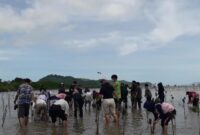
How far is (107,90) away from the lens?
2014cm

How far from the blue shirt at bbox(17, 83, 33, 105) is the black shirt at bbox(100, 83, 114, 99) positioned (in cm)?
318

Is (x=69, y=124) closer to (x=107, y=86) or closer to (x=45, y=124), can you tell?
(x=45, y=124)

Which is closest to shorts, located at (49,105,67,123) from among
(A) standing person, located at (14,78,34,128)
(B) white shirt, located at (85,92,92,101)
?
(A) standing person, located at (14,78,34,128)

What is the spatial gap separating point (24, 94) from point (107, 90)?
360 centimetres

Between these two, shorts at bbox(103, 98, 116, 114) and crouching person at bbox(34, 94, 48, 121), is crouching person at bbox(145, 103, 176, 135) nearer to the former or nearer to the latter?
shorts at bbox(103, 98, 116, 114)

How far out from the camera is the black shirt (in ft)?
66.0

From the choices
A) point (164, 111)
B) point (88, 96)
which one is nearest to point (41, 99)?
point (164, 111)

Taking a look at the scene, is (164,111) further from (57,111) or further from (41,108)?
(41,108)

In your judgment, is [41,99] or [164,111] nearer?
[164,111]

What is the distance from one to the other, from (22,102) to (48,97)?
21.5 feet

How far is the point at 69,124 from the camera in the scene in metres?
22.6

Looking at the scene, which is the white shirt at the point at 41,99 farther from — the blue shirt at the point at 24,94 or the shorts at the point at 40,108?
the blue shirt at the point at 24,94

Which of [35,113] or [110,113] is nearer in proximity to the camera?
[110,113]

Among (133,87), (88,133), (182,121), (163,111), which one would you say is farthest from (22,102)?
(133,87)
